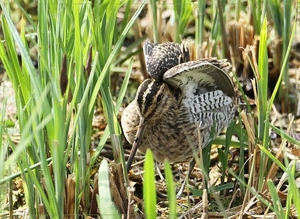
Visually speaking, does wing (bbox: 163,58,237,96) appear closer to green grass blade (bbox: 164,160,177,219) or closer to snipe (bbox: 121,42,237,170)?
snipe (bbox: 121,42,237,170)

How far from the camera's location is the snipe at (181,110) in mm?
3537

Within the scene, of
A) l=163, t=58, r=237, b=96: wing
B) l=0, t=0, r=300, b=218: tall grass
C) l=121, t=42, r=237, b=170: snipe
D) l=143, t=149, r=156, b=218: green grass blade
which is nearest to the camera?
l=143, t=149, r=156, b=218: green grass blade

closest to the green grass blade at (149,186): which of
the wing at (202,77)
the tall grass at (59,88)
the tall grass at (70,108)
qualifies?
the tall grass at (70,108)

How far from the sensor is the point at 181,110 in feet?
12.0

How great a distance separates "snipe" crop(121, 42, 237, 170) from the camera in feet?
11.6

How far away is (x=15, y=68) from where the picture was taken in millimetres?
2783

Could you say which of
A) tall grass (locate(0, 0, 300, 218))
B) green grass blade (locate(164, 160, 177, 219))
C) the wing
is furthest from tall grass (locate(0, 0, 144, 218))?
green grass blade (locate(164, 160, 177, 219))

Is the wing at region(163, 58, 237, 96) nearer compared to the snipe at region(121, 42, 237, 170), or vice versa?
the wing at region(163, 58, 237, 96)

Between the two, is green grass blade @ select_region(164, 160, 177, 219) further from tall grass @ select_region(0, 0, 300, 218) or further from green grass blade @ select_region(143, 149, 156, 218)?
tall grass @ select_region(0, 0, 300, 218)

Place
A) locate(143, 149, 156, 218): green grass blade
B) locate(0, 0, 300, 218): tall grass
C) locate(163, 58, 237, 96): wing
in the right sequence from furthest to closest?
locate(163, 58, 237, 96): wing
locate(0, 0, 300, 218): tall grass
locate(143, 149, 156, 218): green grass blade

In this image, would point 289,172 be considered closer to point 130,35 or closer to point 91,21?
point 91,21

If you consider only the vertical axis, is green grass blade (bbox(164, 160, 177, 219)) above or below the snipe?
above

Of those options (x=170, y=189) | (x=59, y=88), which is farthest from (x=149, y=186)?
(x=59, y=88)

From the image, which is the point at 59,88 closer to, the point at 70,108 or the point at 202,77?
the point at 70,108
